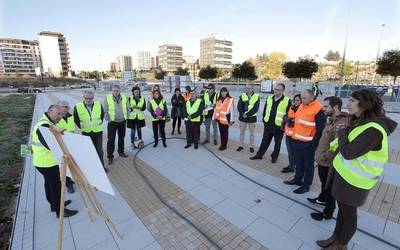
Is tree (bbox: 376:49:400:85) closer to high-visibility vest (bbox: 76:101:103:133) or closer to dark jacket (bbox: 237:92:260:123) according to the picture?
dark jacket (bbox: 237:92:260:123)

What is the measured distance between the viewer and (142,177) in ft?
15.2

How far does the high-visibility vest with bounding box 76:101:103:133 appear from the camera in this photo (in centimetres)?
439

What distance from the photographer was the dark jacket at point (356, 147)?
197 cm

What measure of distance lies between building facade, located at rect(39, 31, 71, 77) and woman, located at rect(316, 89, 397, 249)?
10190cm

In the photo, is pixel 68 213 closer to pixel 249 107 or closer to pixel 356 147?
pixel 356 147

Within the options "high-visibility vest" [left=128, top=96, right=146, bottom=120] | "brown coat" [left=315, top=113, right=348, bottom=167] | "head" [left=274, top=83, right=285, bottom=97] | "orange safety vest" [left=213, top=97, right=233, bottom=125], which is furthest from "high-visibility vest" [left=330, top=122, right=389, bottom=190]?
"high-visibility vest" [left=128, top=96, right=146, bottom=120]

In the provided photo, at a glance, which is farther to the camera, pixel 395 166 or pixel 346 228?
pixel 395 166

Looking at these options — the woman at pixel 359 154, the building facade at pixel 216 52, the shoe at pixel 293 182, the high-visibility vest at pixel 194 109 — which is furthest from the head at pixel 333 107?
the building facade at pixel 216 52

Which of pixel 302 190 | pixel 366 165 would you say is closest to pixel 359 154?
pixel 366 165

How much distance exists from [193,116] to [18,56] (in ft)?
411

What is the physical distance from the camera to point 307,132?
3.60 metres

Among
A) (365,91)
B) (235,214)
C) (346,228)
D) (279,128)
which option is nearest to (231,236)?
(235,214)

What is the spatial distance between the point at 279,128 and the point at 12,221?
519 cm

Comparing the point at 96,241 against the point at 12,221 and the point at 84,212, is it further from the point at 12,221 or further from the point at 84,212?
the point at 12,221
